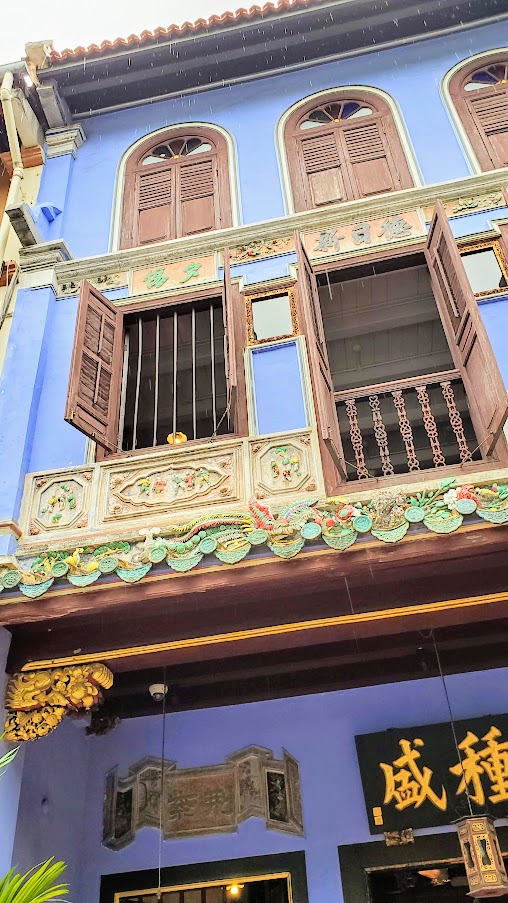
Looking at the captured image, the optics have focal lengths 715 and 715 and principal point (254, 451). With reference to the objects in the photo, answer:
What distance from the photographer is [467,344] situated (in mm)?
5047

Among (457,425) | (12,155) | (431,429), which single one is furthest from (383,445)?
(12,155)

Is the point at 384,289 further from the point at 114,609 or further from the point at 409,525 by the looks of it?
the point at 114,609

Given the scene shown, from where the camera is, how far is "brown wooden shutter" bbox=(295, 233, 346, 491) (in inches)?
176

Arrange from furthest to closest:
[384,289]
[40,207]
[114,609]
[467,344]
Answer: [40,207], [384,289], [467,344], [114,609]

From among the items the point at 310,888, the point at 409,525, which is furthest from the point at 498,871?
the point at 409,525

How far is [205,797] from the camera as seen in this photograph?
19.4 ft

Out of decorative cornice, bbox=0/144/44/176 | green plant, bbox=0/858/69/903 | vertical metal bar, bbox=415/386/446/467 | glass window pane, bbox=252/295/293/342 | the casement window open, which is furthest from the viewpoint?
decorative cornice, bbox=0/144/44/176

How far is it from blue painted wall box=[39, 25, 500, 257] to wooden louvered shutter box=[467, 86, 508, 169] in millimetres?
295

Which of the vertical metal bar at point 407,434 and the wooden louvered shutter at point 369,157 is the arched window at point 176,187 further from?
the vertical metal bar at point 407,434

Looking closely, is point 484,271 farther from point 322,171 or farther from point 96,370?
point 96,370

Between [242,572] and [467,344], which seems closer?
[242,572]

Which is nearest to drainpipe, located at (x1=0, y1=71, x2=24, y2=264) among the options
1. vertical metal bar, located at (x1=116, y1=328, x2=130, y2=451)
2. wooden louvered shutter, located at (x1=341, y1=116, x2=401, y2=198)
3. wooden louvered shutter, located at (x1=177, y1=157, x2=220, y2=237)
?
vertical metal bar, located at (x1=116, y1=328, x2=130, y2=451)

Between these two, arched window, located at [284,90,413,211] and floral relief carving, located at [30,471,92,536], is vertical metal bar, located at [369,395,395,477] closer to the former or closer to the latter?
floral relief carving, located at [30,471,92,536]

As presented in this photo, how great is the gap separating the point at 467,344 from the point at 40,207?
180 inches
